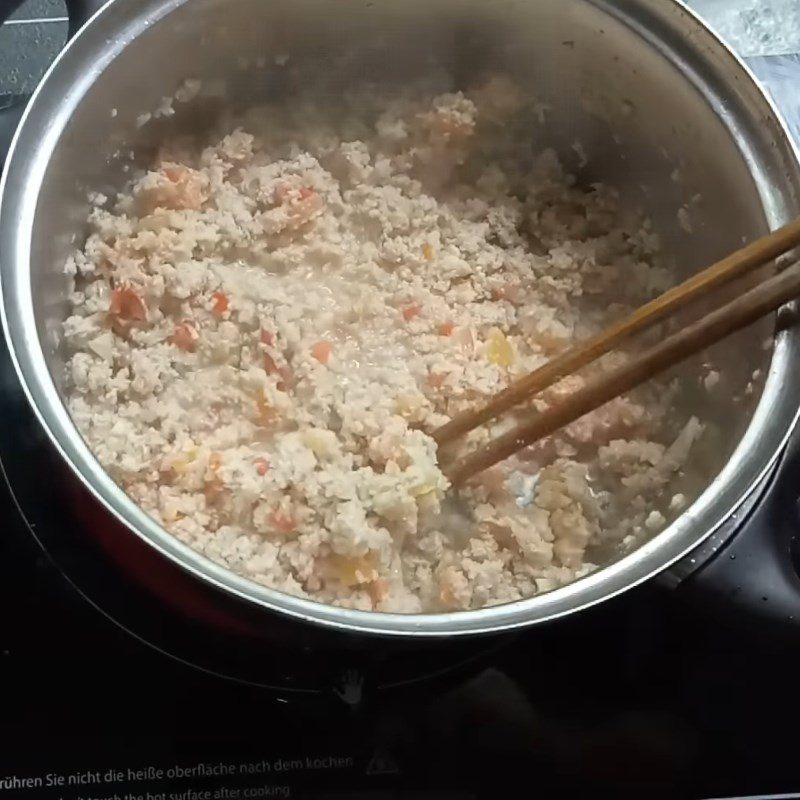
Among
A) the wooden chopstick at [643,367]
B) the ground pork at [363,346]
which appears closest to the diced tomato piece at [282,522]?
the ground pork at [363,346]

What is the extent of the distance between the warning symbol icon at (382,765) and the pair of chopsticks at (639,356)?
257 mm

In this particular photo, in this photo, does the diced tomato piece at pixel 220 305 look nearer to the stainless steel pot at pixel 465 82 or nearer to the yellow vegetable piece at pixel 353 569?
the stainless steel pot at pixel 465 82

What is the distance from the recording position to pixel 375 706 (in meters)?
0.82

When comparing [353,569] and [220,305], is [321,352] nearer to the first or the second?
[220,305]

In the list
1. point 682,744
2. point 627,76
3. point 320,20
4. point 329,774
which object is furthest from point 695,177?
point 329,774

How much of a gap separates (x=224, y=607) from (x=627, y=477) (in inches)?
15.7

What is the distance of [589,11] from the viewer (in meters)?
0.94

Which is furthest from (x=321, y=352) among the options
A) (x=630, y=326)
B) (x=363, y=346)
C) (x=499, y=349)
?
(x=630, y=326)

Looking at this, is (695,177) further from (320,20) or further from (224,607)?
(224,607)

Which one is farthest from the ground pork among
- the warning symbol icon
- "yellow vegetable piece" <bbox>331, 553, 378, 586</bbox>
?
the warning symbol icon

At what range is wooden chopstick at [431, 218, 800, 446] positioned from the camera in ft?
2.63

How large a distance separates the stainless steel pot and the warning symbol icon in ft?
0.66

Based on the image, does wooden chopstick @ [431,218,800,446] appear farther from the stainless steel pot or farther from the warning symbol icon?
the warning symbol icon

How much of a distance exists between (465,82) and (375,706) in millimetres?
649
